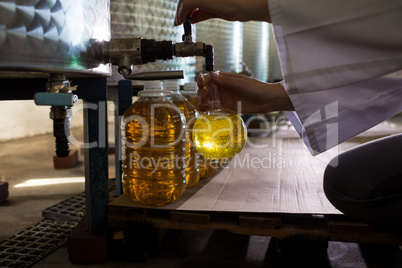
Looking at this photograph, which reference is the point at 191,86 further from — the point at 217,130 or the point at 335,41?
the point at 335,41

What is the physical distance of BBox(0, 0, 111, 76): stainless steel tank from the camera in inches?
28.0

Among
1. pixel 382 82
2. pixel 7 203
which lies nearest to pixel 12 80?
pixel 382 82

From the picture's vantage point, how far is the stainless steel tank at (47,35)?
0.71 meters

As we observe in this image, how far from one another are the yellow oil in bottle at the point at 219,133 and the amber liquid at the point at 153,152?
37 cm

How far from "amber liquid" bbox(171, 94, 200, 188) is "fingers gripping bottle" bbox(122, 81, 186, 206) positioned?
0.35 ft

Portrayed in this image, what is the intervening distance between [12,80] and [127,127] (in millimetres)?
549

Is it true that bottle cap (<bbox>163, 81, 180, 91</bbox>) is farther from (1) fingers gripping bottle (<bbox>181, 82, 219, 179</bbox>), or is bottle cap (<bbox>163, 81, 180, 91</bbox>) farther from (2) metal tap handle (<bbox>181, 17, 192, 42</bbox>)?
(2) metal tap handle (<bbox>181, 17, 192, 42</bbox>)

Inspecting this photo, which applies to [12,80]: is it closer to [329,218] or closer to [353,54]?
[353,54]

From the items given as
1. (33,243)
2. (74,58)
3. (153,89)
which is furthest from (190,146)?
(74,58)

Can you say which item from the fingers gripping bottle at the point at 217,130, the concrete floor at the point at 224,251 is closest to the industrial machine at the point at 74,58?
the fingers gripping bottle at the point at 217,130

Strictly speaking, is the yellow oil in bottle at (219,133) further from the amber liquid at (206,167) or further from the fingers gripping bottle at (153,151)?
the amber liquid at (206,167)

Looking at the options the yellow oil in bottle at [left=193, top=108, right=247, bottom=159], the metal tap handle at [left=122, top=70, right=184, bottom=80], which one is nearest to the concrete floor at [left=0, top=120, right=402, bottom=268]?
the yellow oil in bottle at [left=193, top=108, right=247, bottom=159]

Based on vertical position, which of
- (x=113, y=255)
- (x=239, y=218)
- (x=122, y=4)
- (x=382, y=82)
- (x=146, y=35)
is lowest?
(x=113, y=255)

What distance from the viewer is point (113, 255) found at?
1.51m
